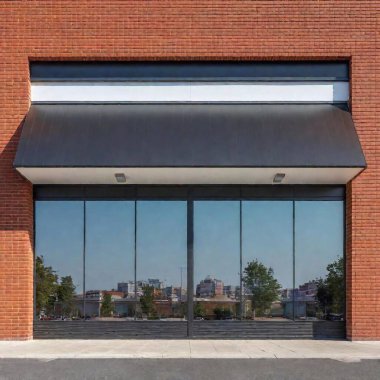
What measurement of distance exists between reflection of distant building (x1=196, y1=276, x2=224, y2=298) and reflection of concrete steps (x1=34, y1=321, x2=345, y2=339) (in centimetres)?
74

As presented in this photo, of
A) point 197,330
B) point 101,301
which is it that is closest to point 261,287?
point 197,330

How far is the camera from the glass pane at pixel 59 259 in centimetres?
1539

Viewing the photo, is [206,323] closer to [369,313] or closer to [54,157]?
[369,313]

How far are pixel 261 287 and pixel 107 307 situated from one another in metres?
4.17

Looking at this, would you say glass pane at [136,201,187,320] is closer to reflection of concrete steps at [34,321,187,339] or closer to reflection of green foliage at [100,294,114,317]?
reflection of concrete steps at [34,321,187,339]

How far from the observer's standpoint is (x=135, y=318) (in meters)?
15.4

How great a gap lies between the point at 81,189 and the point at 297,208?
5920mm

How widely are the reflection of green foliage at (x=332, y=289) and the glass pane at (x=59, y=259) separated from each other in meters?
6.48

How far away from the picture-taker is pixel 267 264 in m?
15.4

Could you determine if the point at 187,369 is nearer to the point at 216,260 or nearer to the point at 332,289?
the point at 216,260

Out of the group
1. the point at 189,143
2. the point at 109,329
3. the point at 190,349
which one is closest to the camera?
the point at 190,349

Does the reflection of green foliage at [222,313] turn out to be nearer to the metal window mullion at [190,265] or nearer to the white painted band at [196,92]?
the metal window mullion at [190,265]

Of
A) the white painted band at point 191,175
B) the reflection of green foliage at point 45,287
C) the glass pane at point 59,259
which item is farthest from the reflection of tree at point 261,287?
the reflection of green foliage at point 45,287

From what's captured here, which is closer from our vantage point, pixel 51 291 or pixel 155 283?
pixel 155 283
